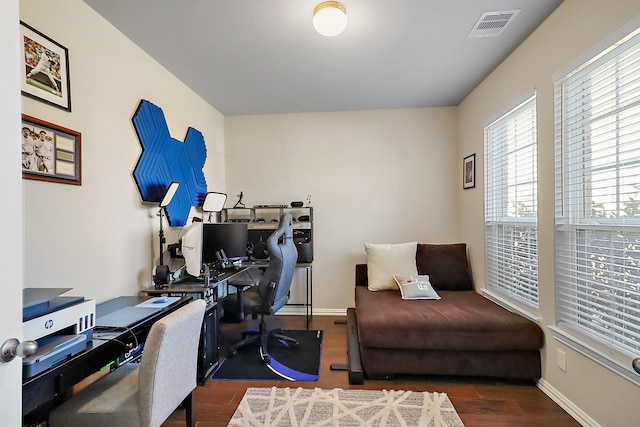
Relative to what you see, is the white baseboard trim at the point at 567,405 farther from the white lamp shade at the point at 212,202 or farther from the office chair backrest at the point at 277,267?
the white lamp shade at the point at 212,202

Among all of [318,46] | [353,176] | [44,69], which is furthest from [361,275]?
[44,69]

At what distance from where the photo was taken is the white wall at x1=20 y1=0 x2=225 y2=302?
5.27 feet

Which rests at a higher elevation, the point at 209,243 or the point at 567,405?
the point at 209,243

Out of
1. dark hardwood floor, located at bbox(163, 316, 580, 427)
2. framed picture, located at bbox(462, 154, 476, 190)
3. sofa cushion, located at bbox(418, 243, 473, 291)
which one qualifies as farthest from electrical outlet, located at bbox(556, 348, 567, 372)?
framed picture, located at bbox(462, 154, 476, 190)

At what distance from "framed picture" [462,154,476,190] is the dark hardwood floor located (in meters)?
2.03

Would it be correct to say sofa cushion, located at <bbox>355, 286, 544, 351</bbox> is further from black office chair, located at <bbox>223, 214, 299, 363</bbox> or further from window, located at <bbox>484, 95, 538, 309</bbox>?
black office chair, located at <bbox>223, 214, 299, 363</bbox>

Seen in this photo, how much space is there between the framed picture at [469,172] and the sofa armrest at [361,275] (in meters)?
1.54

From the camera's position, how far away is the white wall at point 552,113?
1.58m

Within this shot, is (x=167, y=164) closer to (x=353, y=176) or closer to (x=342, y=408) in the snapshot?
(x=353, y=176)

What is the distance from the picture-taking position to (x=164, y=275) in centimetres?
230

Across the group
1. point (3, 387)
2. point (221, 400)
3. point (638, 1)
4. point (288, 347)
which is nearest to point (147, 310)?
point (221, 400)

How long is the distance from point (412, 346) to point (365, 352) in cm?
37

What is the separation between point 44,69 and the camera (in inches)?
63.4

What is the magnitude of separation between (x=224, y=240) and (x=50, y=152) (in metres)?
1.50
